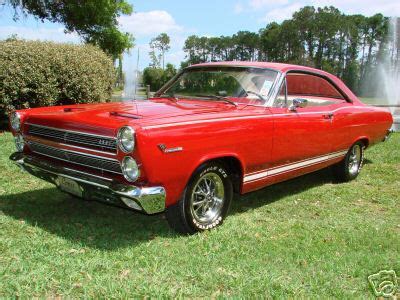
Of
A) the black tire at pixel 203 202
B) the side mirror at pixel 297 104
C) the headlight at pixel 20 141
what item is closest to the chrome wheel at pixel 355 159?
the side mirror at pixel 297 104

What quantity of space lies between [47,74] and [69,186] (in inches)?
281

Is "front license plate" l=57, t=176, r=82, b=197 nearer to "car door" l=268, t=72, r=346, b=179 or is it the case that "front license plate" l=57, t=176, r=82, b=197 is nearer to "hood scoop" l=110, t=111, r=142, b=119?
"hood scoop" l=110, t=111, r=142, b=119

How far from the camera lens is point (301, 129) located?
5336 millimetres

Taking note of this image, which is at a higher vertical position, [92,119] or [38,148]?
[92,119]

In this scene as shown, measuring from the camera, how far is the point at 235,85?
5223mm

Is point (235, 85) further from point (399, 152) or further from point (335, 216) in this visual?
point (399, 152)

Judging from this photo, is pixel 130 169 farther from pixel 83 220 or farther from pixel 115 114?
pixel 83 220

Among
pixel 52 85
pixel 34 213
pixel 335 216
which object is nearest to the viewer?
pixel 34 213

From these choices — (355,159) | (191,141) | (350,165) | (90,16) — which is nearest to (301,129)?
(191,141)

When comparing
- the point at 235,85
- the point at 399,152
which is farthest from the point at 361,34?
the point at 235,85

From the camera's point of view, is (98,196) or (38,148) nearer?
(98,196)

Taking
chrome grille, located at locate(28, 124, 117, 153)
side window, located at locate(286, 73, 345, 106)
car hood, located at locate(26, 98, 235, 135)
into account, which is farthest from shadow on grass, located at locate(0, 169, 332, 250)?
side window, located at locate(286, 73, 345, 106)

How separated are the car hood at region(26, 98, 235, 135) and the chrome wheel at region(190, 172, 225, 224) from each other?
0.65 metres

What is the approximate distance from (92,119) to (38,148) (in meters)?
0.91
